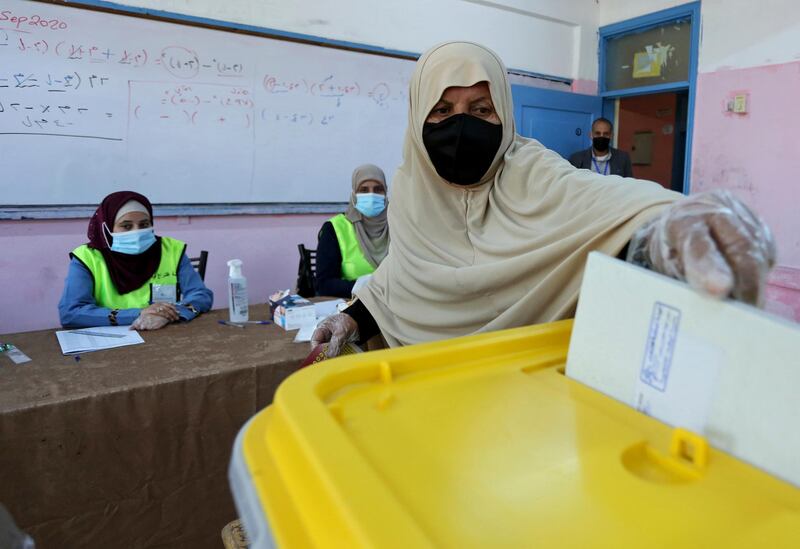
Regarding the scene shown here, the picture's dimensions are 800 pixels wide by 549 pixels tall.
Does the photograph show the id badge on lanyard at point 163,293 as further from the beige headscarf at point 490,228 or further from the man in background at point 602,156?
the man in background at point 602,156

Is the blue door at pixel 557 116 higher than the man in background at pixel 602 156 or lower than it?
higher

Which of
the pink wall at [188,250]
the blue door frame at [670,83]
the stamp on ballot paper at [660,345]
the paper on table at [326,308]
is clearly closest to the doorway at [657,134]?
the blue door frame at [670,83]

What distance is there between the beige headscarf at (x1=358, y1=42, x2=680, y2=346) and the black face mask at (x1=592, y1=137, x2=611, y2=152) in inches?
152

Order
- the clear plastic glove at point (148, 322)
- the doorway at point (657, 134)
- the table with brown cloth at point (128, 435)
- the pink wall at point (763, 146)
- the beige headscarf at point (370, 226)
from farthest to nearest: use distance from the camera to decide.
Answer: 1. the doorway at point (657, 134)
2. the pink wall at point (763, 146)
3. the beige headscarf at point (370, 226)
4. the clear plastic glove at point (148, 322)
5. the table with brown cloth at point (128, 435)

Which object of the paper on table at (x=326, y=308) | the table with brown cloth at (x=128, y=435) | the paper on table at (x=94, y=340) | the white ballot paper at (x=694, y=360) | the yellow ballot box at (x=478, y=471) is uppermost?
the white ballot paper at (x=694, y=360)

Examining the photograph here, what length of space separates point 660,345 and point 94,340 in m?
1.91

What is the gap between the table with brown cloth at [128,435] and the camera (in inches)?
56.0

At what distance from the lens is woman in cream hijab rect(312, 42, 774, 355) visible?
0.88 m

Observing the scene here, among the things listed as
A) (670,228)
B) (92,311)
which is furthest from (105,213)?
(670,228)

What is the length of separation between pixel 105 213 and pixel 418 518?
236cm

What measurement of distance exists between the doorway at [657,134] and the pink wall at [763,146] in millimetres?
1854

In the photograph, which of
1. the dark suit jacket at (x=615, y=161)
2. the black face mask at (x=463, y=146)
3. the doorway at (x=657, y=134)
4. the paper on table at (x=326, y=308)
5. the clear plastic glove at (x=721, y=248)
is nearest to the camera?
the clear plastic glove at (x=721, y=248)

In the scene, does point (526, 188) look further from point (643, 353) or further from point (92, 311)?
point (92, 311)

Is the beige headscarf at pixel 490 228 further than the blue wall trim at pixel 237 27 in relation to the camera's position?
No
